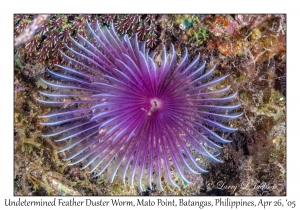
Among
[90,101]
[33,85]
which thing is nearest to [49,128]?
[33,85]

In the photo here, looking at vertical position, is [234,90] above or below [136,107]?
above

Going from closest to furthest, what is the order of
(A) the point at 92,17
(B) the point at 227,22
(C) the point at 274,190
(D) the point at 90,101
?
(D) the point at 90,101, (B) the point at 227,22, (A) the point at 92,17, (C) the point at 274,190

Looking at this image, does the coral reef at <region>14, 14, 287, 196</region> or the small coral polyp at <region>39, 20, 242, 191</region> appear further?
the coral reef at <region>14, 14, 287, 196</region>

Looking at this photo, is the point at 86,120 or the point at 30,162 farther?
the point at 30,162

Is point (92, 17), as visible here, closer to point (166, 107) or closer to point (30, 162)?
point (166, 107)

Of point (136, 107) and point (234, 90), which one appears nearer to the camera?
point (136, 107)
